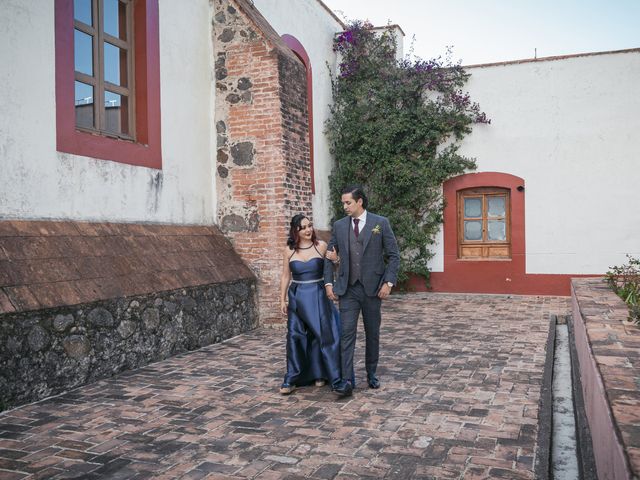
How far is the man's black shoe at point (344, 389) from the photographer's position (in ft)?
16.7

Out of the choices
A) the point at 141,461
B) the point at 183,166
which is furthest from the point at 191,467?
the point at 183,166

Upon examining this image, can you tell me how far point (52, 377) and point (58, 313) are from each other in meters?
0.54

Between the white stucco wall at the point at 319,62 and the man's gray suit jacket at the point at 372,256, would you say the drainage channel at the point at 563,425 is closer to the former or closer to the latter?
the man's gray suit jacket at the point at 372,256

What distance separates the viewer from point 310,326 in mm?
5469

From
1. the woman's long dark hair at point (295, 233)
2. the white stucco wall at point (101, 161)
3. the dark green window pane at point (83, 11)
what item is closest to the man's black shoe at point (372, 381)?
the woman's long dark hair at point (295, 233)

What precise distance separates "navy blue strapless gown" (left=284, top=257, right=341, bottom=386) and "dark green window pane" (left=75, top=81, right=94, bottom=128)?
2931mm

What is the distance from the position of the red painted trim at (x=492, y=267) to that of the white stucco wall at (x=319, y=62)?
271 centimetres

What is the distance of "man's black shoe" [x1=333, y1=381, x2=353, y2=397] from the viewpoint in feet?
16.7

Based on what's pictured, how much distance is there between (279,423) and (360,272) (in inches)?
59.9

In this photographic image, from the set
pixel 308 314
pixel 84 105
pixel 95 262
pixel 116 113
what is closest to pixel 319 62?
pixel 116 113

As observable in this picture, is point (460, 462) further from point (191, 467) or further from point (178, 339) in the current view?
point (178, 339)

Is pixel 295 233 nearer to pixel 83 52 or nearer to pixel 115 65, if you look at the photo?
pixel 83 52

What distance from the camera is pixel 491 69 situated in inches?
505

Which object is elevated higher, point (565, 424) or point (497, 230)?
point (497, 230)
